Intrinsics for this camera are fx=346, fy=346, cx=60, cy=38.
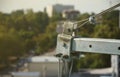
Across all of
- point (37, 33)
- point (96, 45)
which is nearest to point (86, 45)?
point (96, 45)

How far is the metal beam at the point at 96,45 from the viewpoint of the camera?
1.73m

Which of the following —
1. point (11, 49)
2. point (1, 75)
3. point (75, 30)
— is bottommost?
point (1, 75)

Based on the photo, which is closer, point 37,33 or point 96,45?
point 96,45

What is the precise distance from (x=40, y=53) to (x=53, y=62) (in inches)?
122

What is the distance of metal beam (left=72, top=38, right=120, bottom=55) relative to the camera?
1727 mm

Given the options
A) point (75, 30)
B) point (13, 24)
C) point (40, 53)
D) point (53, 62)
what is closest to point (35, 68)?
point (53, 62)

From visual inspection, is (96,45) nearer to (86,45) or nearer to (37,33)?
(86,45)

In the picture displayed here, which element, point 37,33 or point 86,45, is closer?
point 86,45

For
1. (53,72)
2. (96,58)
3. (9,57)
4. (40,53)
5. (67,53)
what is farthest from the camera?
(40,53)

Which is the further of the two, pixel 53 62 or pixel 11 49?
pixel 11 49

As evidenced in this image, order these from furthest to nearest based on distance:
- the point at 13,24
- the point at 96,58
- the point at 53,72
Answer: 1. the point at 13,24
2. the point at 53,72
3. the point at 96,58

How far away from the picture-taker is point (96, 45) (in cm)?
178

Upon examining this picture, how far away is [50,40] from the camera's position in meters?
10.4

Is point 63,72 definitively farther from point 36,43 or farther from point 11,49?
point 36,43
